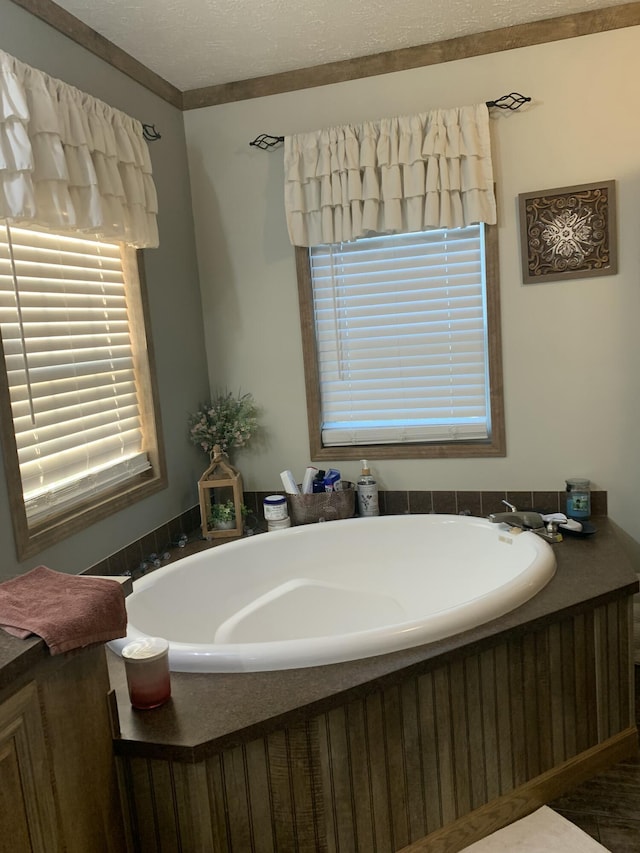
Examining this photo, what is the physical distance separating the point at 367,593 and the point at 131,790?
56.1 inches

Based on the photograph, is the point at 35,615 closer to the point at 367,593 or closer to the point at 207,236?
the point at 367,593

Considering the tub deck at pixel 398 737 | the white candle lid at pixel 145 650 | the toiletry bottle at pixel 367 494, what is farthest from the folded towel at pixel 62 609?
the toiletry bottle at pixel 367 494

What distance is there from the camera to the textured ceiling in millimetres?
2322

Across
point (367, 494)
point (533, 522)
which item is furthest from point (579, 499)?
point (367, 494)

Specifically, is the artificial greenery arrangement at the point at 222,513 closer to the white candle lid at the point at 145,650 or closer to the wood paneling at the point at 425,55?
the white candle lid at the point at 145,650

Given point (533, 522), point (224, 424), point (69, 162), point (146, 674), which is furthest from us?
point (224, 424)

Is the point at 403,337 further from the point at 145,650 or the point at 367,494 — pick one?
the point at 145,650

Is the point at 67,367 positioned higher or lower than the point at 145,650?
higher

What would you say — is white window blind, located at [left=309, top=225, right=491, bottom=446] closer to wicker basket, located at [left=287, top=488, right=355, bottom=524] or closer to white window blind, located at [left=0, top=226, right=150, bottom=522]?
wicker basket, located at [left=287, top=488, right=355, bottom=524]

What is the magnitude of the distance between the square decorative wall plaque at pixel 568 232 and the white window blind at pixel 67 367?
1.66 meters

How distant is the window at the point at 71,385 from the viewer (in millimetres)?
2033

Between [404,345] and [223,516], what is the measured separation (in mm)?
1104

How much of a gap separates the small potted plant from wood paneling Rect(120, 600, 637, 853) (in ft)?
4.63

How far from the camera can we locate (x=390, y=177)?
109 inches
